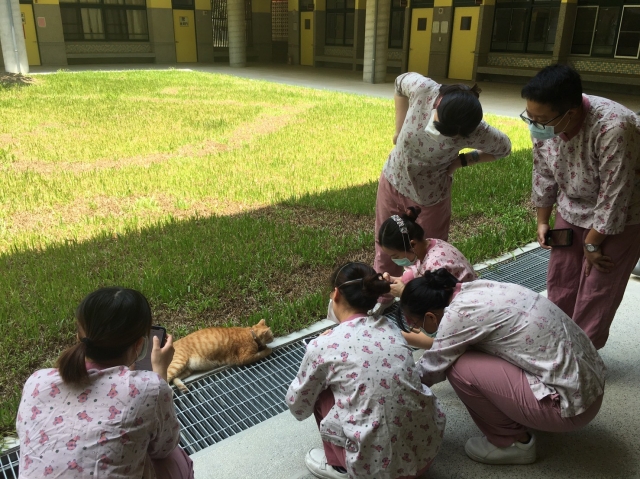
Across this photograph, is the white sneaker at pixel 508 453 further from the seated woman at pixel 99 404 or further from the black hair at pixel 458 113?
the black hair at pixel 458 113

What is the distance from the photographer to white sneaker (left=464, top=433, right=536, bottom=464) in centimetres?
245

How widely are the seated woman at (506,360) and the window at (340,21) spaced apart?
80.0ft

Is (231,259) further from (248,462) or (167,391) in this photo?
(167,391)

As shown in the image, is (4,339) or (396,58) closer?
(4,339)

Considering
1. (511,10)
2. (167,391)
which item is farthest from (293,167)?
(511,10)

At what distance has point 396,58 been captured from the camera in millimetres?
23266

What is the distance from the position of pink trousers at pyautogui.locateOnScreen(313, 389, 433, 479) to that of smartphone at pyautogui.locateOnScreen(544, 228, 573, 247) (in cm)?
145

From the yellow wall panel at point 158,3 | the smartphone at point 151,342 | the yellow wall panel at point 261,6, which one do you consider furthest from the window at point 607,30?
the smartphone at point 151,342

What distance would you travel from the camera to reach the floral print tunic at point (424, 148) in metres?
3.18

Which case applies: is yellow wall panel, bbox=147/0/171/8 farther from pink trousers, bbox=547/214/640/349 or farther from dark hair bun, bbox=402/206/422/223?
pink trousers, bbox=547/214/640/349

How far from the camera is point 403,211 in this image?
11.8 feet

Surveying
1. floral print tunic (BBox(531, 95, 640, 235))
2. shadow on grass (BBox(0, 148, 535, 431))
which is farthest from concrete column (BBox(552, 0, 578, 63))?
floral print tunic (BBox(531, 95, 640, 235))

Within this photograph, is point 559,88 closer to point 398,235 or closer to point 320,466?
point 398,235

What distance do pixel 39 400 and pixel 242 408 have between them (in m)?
1.38
